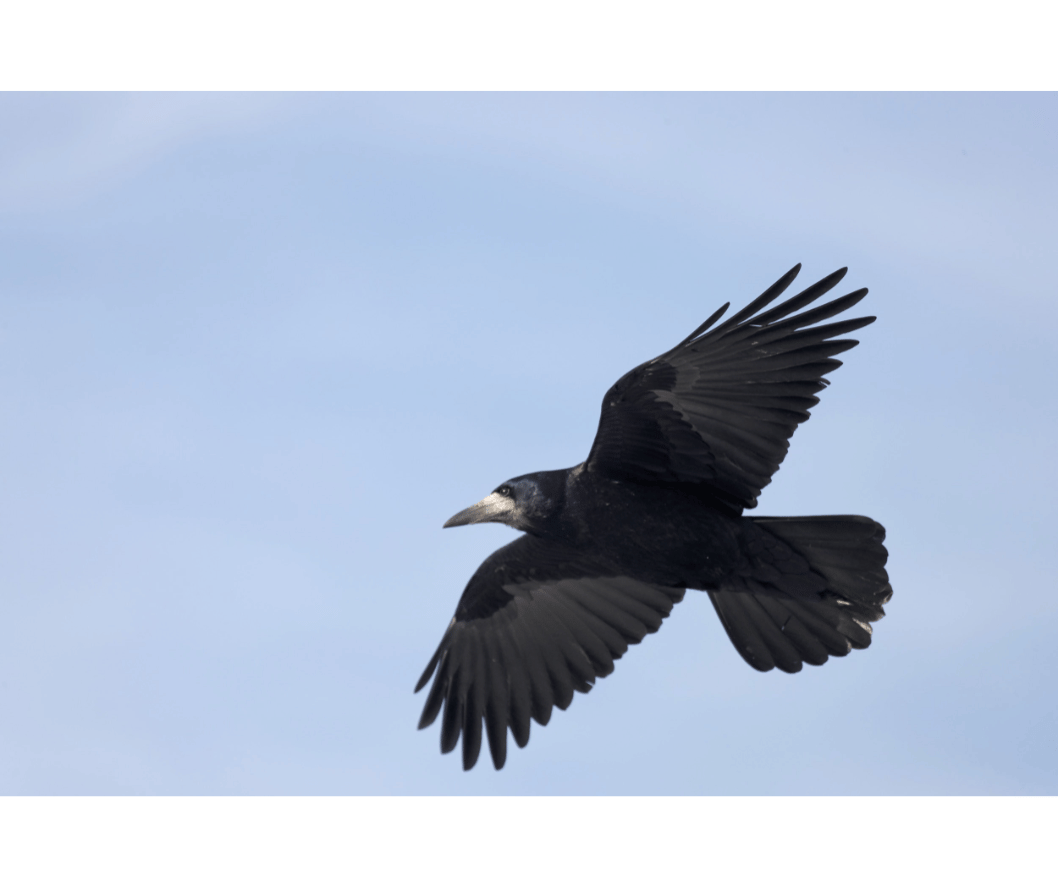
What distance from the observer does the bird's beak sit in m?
8.41

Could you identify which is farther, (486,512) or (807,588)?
(486,512)

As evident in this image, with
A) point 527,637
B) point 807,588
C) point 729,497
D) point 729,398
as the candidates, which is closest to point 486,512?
point 527,637

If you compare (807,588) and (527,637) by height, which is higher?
(527,637)

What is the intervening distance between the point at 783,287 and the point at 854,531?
1.79 meters

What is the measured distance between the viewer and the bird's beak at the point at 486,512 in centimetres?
841

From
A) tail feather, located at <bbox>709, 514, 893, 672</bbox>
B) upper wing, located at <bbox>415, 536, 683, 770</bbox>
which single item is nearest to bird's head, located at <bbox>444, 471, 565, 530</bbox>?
upper wing, located at <bbox>415, 536, 683, 770</bbox>

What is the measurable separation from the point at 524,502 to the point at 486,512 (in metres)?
0.44

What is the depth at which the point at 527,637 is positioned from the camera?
9.27 meters

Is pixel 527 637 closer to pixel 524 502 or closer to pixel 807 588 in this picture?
pixel 524 502

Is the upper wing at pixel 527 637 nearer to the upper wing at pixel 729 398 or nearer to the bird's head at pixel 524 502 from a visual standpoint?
the bird's head at pixel 524 502

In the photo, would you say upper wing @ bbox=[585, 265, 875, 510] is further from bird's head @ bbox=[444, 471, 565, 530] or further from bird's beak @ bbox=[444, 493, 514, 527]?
bird's beak @ bbox=[444, 493, 514, 527]

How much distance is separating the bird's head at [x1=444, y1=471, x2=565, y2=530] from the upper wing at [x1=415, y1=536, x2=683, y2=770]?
62 cm

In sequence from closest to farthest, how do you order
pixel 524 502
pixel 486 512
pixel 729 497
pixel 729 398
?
pixel 729 398, pixel 729 497, pixel 524 502, pixel 486 512

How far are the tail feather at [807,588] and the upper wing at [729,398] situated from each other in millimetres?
417
